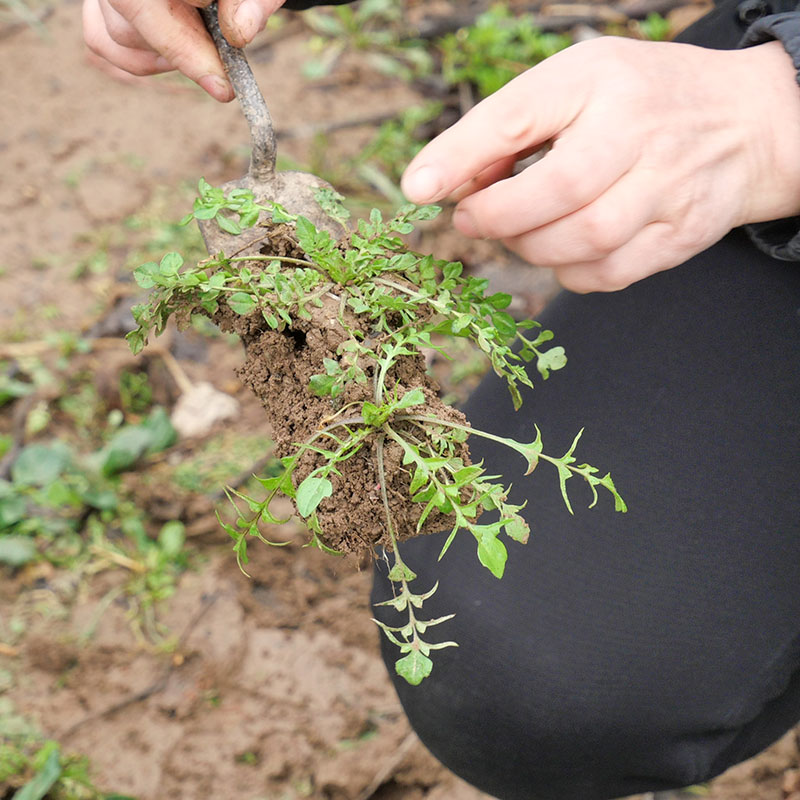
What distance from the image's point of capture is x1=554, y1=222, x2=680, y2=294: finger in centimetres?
126

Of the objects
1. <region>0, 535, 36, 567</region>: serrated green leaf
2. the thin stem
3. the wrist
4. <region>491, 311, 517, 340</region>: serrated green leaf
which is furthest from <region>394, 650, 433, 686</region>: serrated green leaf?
<region>0, 535, 36, 567</region>: serrated green leaf

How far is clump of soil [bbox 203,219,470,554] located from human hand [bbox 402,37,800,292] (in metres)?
0.27

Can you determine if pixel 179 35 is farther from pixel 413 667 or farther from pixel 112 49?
pixel 413 667

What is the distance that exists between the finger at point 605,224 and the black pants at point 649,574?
1.33 feet

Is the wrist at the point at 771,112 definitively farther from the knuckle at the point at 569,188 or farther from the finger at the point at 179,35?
the finger at the point at 179,35

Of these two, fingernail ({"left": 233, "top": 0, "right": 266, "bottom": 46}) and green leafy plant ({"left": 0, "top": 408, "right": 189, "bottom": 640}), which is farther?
green leafy plant ({"left": 0, "top": 408, "right": 189, "bottom": 640})

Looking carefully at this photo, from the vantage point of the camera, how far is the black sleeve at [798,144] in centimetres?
129

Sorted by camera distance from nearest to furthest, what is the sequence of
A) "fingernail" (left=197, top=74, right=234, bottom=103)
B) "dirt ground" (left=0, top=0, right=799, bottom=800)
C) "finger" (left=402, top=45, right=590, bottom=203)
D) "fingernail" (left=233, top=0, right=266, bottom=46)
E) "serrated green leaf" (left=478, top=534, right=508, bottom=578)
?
"serrated green leaf" (left=478, top=534, right=508, bottom=578) → "finger" (left=402, top=45, right=590, bottom=203) → "fingernail" (left=233, top=0, right=266, bottom=46) → "fingernail" (left=197, top=74, right=234, bottom=103) → "dirt ground" (left=0, top=0, right=799, bottom=800)

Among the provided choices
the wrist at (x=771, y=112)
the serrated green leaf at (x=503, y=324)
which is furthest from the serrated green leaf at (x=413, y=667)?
the wrist at (x=771, y=112)

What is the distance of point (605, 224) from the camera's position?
1180 millimetres

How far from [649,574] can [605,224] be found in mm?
672

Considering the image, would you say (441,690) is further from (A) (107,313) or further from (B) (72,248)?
(B) (72,248)

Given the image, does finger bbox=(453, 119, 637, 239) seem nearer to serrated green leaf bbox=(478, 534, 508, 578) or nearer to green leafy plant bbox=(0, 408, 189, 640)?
serrated green leaf bbox=(478, 534, 508, 578)

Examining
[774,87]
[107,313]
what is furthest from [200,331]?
[774,87]
